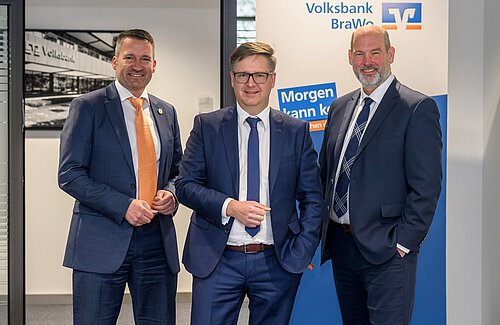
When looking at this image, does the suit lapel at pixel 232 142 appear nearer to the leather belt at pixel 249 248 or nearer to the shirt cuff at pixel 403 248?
the leather belt at pixel 249 248

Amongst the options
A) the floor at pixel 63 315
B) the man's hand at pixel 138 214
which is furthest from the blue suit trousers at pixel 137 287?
the floor at pixel 63 315

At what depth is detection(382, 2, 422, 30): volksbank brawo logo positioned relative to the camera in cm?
351

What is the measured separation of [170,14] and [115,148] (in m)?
2.65

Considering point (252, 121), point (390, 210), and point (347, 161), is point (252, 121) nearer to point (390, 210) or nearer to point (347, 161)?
point (347, 161)

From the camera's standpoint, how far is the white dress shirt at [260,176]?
8.66 feet

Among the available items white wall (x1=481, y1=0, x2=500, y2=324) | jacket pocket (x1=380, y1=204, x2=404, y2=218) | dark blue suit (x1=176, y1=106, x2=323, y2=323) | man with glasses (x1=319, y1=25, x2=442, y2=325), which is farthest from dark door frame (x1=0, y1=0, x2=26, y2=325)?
white wall (x1=481, y1=0, x2=500, y2=324)

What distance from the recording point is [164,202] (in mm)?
2943

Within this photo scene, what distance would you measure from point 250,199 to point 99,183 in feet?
2.28

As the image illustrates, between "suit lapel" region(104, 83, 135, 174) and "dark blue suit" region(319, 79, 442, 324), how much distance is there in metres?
0.94

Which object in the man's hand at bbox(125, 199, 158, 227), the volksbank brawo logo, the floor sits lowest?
the floor

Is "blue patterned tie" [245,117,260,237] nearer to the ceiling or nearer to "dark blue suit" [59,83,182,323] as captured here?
"dark blue suit" [59,83,182,323]

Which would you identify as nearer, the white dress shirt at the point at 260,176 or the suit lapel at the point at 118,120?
the white dress shirt at the point at 260,176

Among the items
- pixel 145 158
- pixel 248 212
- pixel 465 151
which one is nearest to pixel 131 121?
pixel 145 158

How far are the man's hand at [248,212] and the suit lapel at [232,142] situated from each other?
117 millimetres
